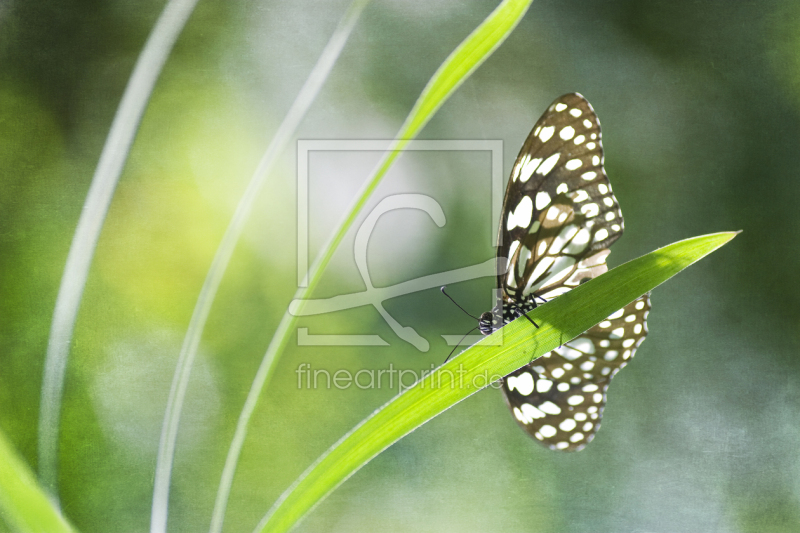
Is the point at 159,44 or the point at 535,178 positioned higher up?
the point at 159,44

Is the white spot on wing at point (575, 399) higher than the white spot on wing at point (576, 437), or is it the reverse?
the white spot on wing at point (575, 399)

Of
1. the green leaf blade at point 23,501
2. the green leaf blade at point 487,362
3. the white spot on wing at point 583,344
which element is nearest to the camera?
the green leaf blade at point 487,362

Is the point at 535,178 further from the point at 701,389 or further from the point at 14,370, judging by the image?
the point at 14,370

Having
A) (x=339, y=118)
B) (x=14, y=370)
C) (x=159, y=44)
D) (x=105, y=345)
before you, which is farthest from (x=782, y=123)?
(x=14, y=370)

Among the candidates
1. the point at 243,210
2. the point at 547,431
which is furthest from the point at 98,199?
the point at 547,431

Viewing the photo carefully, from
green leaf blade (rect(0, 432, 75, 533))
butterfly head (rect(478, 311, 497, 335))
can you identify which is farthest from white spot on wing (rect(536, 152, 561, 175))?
green leaf blade (rect(0, 432, 75, 533))

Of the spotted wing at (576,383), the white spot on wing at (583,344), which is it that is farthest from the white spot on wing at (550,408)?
the white spot on wing at (583,344)

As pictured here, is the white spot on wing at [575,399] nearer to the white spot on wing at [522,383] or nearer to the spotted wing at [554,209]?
the white spot on wing at [522,383]
